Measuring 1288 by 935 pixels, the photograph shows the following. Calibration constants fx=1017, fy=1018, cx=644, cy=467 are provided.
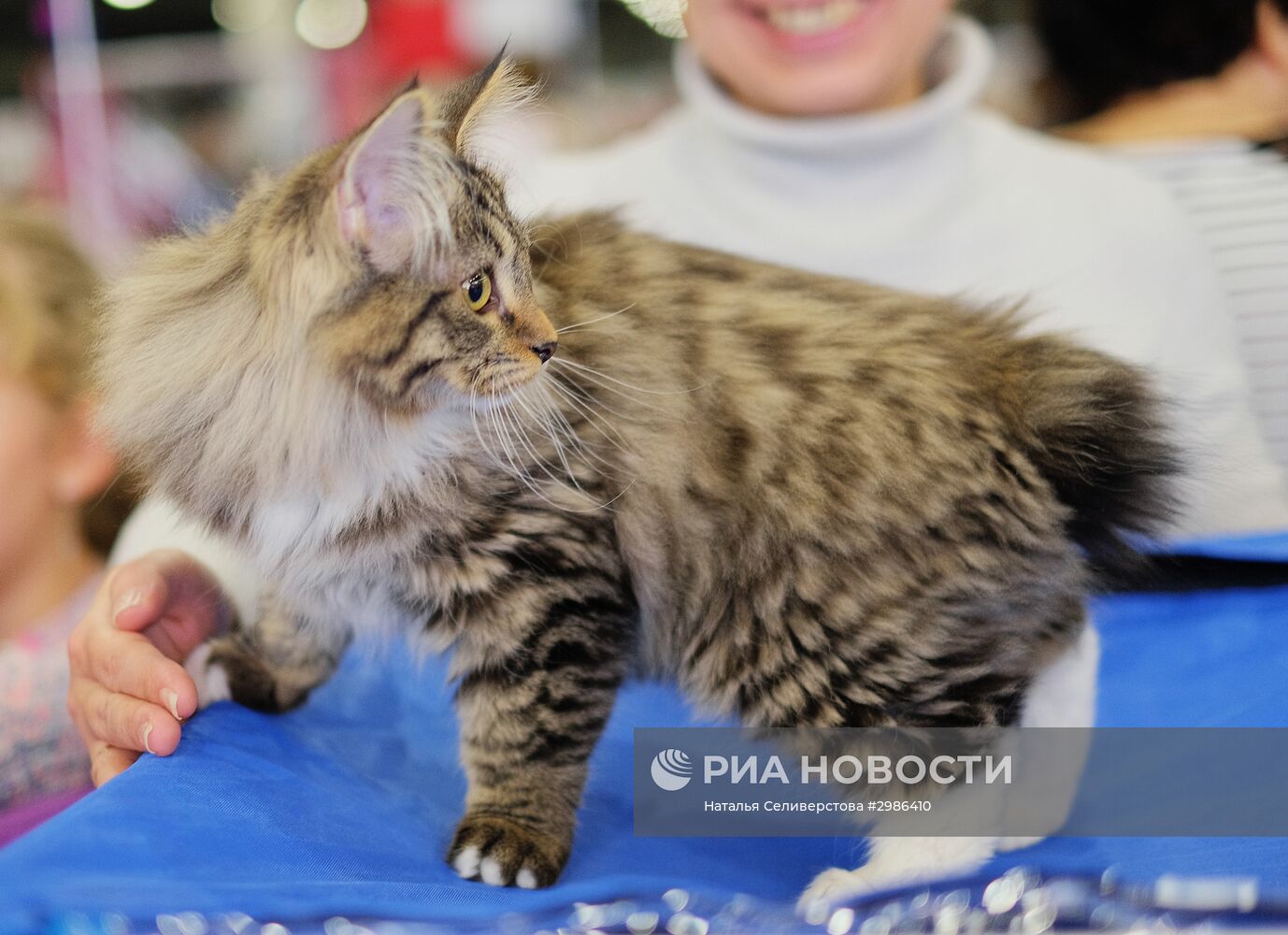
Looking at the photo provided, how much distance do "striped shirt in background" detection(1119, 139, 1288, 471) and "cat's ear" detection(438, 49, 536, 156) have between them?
128 centimetres

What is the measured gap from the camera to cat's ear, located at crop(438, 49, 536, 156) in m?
1.07

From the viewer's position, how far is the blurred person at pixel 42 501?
1608 mm

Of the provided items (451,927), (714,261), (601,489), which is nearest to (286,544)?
(601,489)

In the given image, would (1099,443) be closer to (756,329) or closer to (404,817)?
(756,329)

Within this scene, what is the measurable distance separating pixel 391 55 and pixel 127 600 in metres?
2.88

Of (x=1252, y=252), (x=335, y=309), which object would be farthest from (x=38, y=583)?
(x=1252, y=252)

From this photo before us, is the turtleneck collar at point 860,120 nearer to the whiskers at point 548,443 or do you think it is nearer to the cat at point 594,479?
the cat at point 594,479

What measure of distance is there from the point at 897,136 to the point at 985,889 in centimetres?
133

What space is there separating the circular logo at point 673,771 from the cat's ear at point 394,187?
63 centimetres

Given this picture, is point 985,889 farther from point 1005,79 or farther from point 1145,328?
point 1005,79

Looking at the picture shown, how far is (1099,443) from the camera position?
1.13 metres

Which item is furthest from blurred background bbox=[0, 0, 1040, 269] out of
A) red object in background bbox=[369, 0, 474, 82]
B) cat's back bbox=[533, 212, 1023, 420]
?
cat's back bbox=[533, 212, 1023, 420]

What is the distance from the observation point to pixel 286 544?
1.12m

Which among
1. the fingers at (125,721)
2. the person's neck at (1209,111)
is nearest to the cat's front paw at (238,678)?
the fingers at (125,721)
